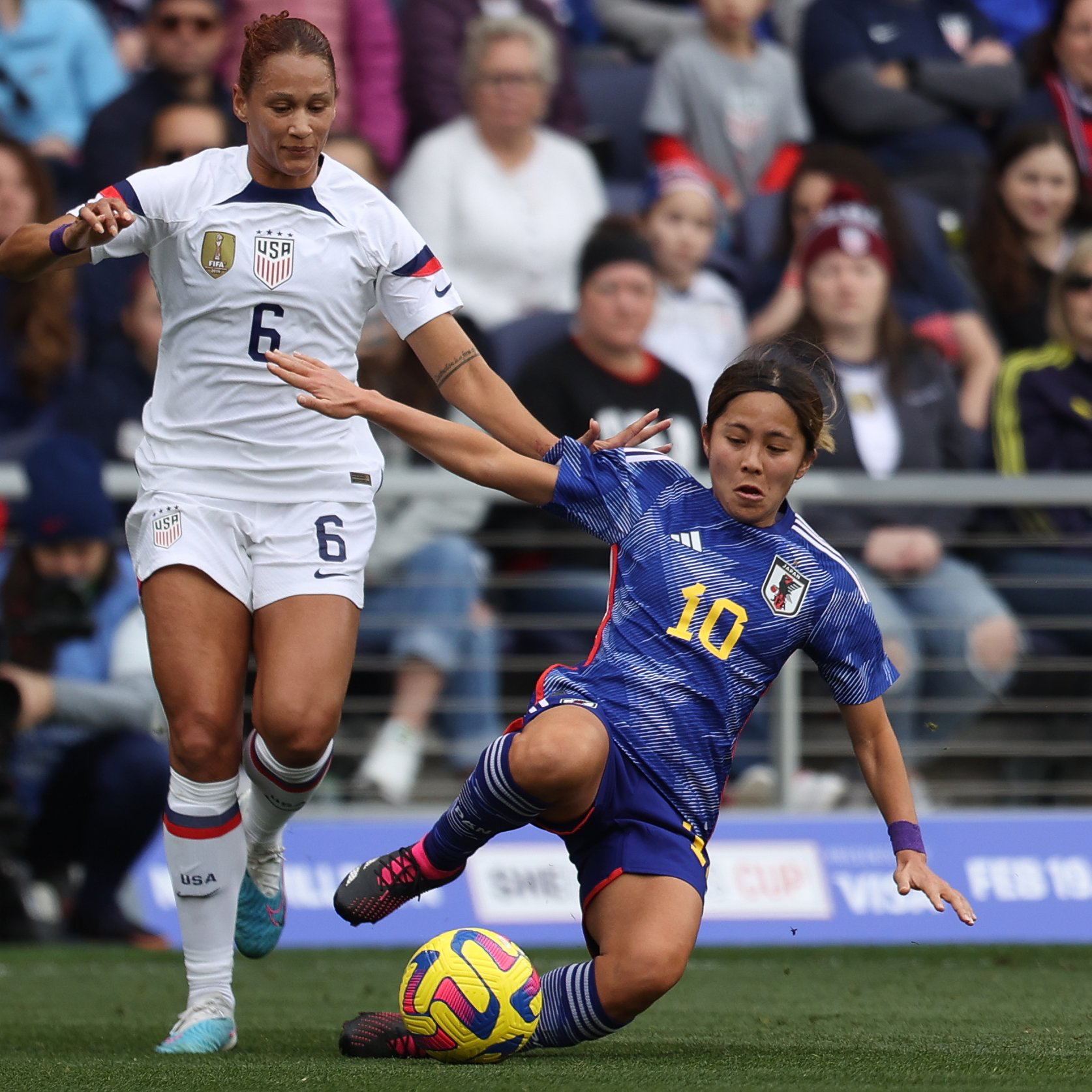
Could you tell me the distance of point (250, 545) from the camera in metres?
5.15

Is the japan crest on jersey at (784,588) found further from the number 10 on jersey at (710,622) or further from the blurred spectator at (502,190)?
the blurred spectator at (502,190)

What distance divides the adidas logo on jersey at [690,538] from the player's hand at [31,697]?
3.66m

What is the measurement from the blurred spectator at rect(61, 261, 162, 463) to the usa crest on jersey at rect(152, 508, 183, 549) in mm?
3505

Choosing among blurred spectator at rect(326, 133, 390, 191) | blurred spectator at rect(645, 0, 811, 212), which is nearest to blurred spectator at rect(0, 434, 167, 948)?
blurred spectator at rect(326, 133, 390, 191)

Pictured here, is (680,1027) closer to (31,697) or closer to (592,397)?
(31,697)

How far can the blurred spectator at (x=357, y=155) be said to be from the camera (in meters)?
9.30

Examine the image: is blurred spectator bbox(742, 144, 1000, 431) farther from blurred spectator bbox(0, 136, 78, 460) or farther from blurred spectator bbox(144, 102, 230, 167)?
blurred spectator bbox(0, 136, 78, 460)

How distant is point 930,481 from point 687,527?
379 centimetres

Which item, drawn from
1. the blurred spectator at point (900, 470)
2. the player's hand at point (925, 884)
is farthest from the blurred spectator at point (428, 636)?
the player's hand at point (925, 884)

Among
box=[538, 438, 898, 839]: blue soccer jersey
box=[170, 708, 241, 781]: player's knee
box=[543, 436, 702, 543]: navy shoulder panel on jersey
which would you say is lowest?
box=[170, 708, 241, 781]: player's knee

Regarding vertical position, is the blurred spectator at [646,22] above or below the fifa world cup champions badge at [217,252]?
above

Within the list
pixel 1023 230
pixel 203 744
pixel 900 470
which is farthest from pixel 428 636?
pixel 1023 230

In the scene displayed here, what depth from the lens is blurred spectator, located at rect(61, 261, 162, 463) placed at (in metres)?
8.65

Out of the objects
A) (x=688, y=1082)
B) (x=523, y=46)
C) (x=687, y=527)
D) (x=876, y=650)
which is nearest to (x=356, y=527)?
(x=687, y=527)
